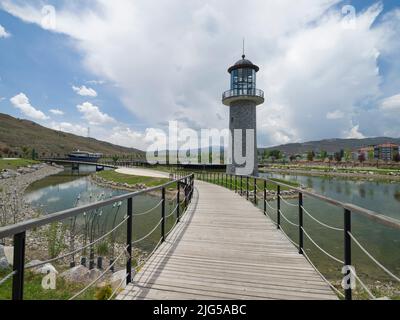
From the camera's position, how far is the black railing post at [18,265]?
1441 millimetres

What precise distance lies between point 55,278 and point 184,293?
3720 millimetres

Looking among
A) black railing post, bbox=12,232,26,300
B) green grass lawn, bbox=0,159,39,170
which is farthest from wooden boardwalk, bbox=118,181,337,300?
green grass lawn, bbox=0,159,39,170

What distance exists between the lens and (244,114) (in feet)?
67.4

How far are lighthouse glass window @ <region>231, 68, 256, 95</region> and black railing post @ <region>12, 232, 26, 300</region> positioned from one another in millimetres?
20190

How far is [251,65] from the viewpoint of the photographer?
20469 millimetres

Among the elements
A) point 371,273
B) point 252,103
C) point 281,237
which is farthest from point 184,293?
point 252,103

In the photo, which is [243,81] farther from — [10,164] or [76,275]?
[10,164]

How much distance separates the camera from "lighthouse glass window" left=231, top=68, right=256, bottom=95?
2048 cm

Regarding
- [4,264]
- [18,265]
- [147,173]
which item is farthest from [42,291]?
[147,173]

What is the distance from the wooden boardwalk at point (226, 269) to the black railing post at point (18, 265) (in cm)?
126

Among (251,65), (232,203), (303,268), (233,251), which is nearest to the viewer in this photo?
(303,268)

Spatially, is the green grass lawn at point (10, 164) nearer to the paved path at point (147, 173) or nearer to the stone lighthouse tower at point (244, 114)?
the paved path at point (147, 173)

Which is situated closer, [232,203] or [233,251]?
[233,251]
